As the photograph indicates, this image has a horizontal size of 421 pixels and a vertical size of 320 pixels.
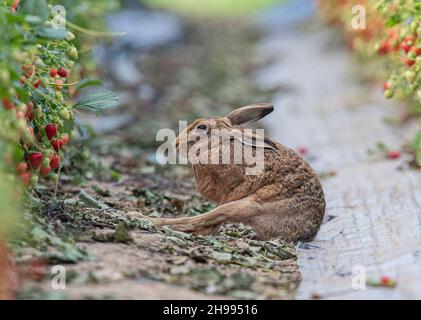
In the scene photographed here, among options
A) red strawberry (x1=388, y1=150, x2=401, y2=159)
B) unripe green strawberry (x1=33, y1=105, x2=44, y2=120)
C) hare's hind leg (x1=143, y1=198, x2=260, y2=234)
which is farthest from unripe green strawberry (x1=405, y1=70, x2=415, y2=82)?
unripe green strawberry (x1=33, y1=105, x2=44, y2=120)

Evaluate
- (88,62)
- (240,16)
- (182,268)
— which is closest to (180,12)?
(240,16)

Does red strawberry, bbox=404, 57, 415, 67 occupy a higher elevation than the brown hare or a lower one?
higher

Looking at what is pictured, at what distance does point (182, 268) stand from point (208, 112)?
21.8 ft

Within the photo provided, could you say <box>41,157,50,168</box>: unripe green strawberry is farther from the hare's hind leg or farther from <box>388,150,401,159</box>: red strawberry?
<box>388,150,401,159</box>: red strawberry

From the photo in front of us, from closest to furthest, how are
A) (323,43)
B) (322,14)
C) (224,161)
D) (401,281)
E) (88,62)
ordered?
(401,281), (224,161), (88,62), (322,14), (323,43)

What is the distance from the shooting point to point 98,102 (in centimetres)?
572

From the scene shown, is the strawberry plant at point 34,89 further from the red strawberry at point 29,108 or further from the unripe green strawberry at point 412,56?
the unripe green strawberry at point 412,56

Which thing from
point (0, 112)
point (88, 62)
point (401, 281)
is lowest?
point (401, 281)

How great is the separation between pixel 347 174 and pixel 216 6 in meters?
19.7

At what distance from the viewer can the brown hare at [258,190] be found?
6020 millimetres

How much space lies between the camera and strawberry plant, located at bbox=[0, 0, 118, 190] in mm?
4410

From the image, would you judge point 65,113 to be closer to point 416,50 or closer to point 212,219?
point 212,219

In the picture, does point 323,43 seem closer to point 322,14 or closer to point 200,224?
point 322,14

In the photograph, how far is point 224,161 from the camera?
6438 millimetres
